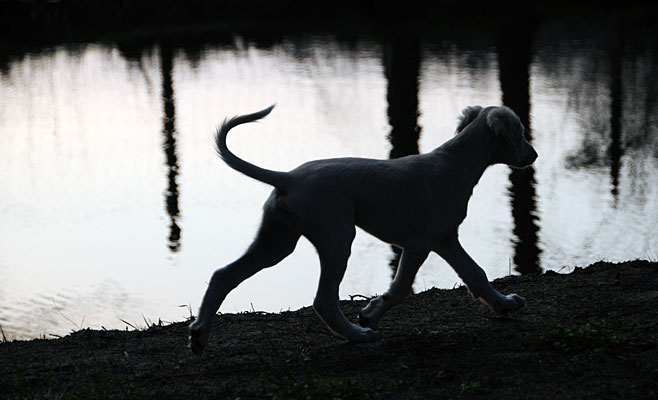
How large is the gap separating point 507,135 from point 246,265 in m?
1.57

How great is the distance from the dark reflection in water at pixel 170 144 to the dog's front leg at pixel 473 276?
13.2 feet

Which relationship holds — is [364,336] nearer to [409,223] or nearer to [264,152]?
[409,223]

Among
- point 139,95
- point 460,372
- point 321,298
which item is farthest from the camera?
point 139,95

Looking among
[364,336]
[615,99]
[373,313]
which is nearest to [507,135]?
[373,313]

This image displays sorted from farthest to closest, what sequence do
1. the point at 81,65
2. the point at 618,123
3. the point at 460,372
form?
the point at 81,65 → the point at 618,123 → the point at 460,372

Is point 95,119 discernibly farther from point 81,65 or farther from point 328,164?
point 328,164

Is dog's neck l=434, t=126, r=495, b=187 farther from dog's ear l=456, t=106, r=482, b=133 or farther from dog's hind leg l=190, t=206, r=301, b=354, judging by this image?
dog's hind leg l=190, t=206, r=301, b=354

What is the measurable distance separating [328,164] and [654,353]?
5.97ft

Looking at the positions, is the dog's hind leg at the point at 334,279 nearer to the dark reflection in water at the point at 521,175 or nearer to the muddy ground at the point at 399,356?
the muddy ground at the point at 399,356

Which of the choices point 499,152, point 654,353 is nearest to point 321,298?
point 499,152

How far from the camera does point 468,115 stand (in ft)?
Answer: 15.4

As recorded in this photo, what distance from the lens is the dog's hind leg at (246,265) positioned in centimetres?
416

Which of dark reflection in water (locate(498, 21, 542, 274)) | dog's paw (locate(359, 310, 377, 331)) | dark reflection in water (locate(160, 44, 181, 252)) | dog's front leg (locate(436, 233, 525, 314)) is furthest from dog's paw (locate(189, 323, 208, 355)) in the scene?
dark reflection in water (locate(160, 44, 181, 252))

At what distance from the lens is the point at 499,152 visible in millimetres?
4637
